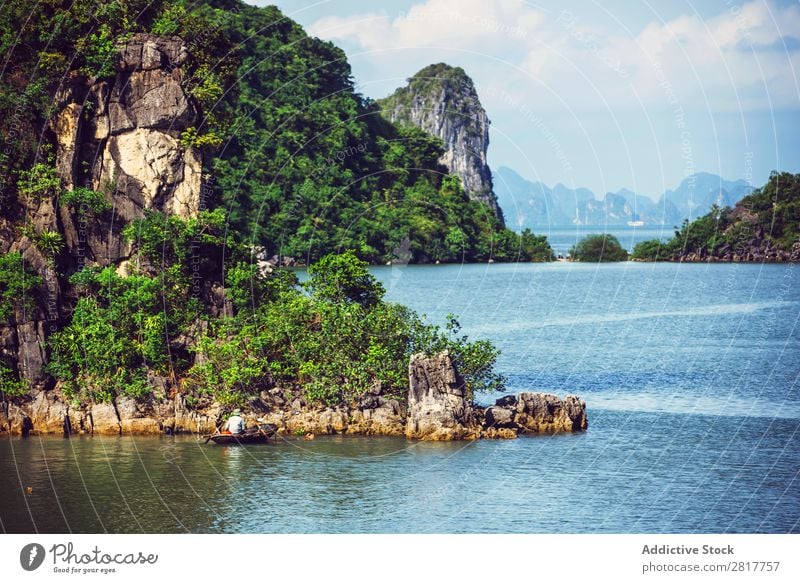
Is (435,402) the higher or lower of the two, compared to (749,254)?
lower

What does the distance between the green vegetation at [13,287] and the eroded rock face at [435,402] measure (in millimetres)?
14499

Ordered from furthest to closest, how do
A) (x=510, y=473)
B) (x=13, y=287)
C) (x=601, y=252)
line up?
(x=601, y=252) → (x=13, y=287) → (x=510, y=473)

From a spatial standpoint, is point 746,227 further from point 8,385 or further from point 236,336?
point 8,385

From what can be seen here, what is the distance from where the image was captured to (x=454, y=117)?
16425cm

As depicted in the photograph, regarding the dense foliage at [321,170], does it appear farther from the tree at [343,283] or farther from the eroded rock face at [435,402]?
the eroded rock face at [435,402]

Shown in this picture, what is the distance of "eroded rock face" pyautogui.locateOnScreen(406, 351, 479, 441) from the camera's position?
44.0 m

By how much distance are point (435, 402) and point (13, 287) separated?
16067 millimetres

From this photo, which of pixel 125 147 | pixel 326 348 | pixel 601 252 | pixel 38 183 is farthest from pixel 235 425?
pixel 601 252

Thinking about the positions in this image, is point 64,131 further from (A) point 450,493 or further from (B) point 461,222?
(B) point 461,222

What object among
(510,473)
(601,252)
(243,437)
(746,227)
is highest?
(746,227)

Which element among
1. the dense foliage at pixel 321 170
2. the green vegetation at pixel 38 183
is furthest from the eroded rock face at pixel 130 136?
the dense foliage at pixel 321 170

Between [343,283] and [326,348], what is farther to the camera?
[343,283]

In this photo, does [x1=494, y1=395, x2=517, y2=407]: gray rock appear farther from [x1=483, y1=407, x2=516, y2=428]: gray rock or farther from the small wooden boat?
the small wooden boat

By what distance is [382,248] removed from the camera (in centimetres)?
11162
